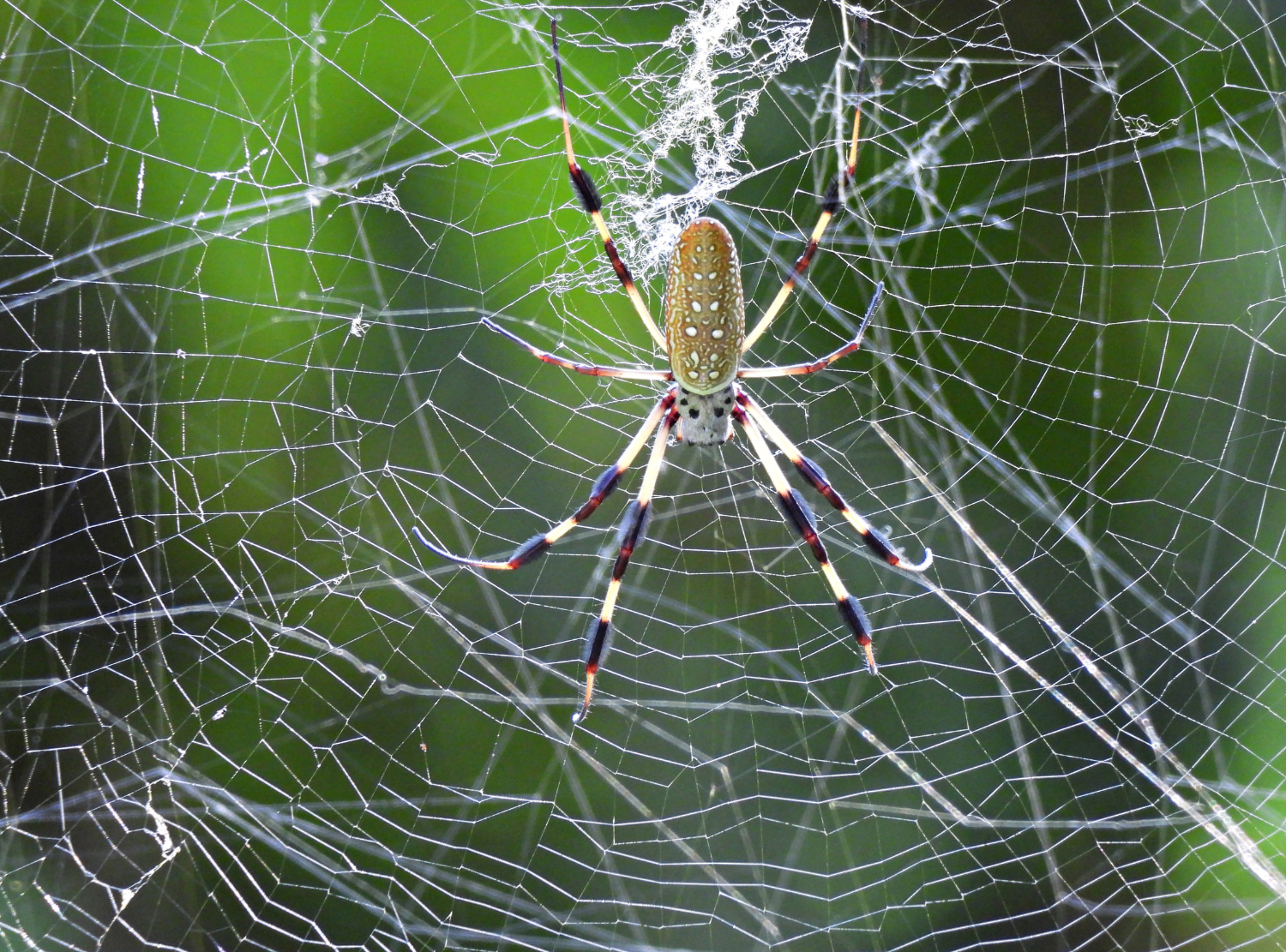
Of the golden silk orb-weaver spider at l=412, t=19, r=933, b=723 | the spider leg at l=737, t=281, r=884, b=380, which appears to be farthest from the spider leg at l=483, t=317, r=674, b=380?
the spider leg at l=737, t=281, r=884, b=380

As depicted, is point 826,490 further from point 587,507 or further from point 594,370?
point 594,370

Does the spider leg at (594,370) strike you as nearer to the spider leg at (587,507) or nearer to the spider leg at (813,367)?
the spider leg at (587,507)

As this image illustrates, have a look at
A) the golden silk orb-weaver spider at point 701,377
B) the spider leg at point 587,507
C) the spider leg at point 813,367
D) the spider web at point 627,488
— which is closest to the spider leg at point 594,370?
the golden silk orb-weaver spider at point 701,377

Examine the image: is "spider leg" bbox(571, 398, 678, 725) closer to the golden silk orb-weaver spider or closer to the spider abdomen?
the golden silk orb-weaver spider

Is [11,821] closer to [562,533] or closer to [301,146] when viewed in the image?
[562,533]

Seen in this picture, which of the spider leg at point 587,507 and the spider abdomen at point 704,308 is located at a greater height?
the spider abdomen at point 704,308

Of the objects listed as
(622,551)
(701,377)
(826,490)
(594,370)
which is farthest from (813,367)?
(622,551)
